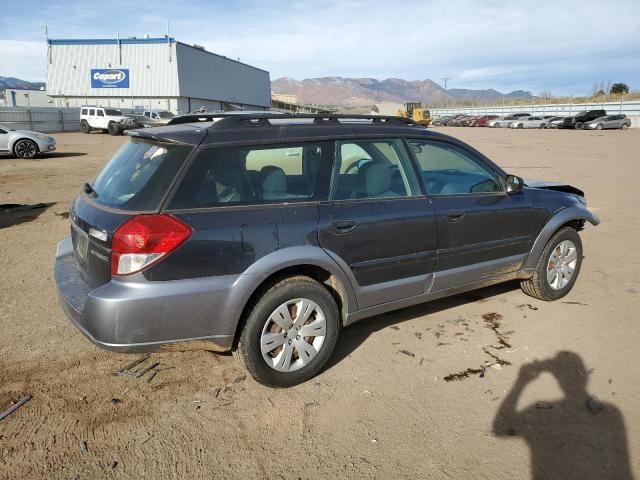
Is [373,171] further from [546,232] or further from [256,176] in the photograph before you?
→ [546,232]

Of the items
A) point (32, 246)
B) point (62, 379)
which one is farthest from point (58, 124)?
point (62, 379)

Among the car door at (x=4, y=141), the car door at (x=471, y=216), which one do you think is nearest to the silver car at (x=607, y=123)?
the car door at (x=4, y=141)

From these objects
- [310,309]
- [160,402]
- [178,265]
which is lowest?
[160,402]

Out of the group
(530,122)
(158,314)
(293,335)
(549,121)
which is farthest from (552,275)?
(530,122)

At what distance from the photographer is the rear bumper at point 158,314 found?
2764 mm

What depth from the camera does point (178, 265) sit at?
2801 millimetres

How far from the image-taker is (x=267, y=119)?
342 cm

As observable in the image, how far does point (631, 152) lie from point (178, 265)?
22.6 meters

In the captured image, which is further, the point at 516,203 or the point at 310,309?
the point at 516,203

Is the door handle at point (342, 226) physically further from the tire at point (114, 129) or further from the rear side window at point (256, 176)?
the tire at point (114, 129)

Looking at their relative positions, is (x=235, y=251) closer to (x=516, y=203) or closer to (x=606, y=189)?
(x=516, y=203)

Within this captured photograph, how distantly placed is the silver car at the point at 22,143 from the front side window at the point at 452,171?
17125mm

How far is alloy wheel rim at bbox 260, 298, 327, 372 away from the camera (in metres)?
3.13

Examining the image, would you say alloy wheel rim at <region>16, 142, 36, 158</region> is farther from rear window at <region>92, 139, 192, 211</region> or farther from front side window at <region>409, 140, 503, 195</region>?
front side window at <region>409, 140, 503, 195</region>
